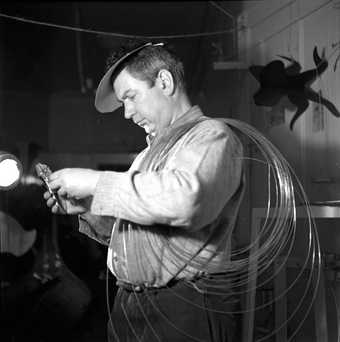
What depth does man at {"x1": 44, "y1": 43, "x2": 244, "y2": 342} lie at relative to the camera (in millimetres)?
730

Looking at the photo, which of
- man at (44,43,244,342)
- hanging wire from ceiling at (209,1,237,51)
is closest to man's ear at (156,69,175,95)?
man at (44,43,244,342)

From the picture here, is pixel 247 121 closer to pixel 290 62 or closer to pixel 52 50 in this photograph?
pixel 290 62

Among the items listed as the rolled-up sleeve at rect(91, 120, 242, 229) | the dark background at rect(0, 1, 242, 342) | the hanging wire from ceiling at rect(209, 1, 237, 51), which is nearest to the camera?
the rolled-up sleeve at rect(91, 120, 242, 229)

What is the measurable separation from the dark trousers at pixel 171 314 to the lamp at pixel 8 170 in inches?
11.2

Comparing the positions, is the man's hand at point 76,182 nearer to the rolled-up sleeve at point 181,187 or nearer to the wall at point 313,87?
the rolled-up sleeve at point 181,187

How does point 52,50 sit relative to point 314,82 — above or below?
above

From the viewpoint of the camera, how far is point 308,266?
3.47 ft

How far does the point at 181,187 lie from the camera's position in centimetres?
70

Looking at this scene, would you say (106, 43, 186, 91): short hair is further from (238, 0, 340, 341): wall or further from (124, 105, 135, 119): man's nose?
(238, 0, 340, 341): wall

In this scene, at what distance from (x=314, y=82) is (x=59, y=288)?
0.75m

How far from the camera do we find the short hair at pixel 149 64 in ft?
2.77

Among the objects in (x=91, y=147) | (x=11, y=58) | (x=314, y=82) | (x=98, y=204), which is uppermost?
(x=11, y=58)

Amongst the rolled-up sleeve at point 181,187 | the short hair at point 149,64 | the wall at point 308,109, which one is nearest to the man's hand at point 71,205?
the rolled-up sleeve at point 181,187

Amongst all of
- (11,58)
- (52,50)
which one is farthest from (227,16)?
(11,58)
